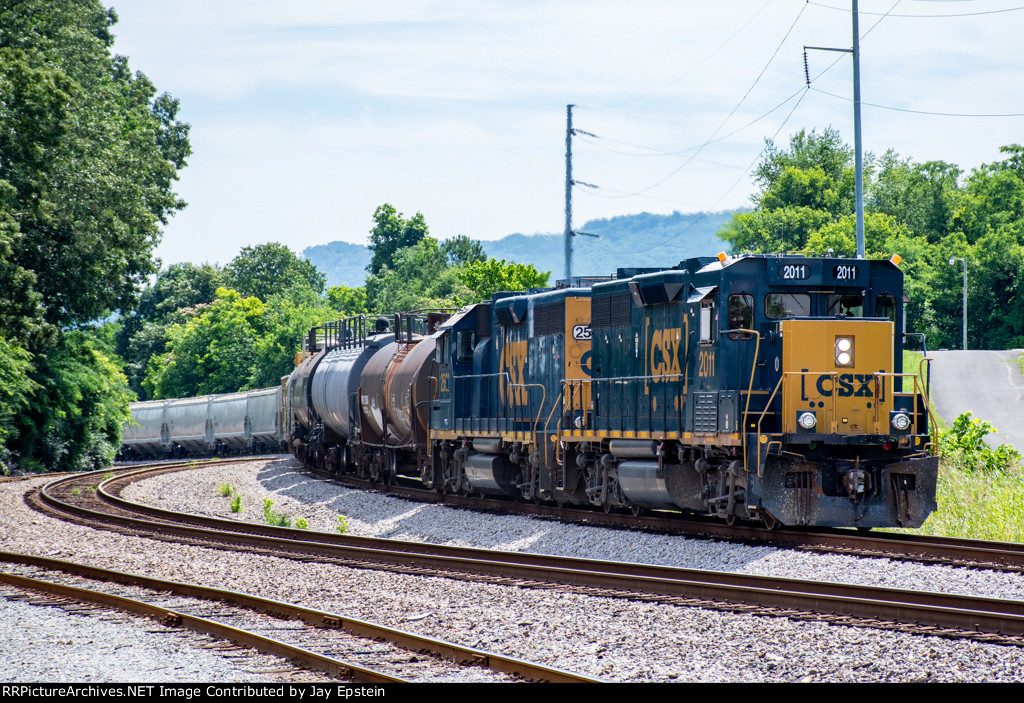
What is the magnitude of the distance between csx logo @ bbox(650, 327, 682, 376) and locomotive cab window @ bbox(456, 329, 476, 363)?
6936 millimetres

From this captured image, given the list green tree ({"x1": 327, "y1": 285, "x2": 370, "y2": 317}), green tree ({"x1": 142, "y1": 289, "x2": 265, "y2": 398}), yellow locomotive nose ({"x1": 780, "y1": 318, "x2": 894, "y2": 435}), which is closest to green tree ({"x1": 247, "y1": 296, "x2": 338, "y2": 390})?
green tree ({"x1": 142, "y1": 289, "x2": 265, "y2": 398})

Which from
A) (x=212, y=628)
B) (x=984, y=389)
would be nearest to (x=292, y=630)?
(x=212, y=628)

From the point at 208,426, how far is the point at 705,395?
141ft

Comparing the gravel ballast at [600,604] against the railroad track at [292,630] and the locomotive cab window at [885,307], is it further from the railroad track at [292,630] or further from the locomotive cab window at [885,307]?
the locomotive cab window at [885,307]

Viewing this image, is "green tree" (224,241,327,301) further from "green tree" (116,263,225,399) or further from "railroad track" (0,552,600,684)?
"railroad track" (0,552,600,684)

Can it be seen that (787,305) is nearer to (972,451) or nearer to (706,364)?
(706,364)

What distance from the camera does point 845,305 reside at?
15.4 m

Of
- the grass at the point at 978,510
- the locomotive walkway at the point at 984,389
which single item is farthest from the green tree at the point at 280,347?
the grass at the point at 978,510

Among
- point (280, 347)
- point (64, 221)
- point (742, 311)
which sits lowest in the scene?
point (742, 311)

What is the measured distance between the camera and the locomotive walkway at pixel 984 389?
4109cm

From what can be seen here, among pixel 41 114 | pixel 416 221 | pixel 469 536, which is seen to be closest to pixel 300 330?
pixel 416 221

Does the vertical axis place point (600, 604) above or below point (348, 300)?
below

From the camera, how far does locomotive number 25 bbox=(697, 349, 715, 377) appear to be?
1545 cm

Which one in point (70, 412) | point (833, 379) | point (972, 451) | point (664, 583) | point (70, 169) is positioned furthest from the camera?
point (70, 412)
